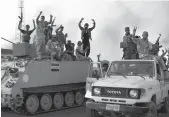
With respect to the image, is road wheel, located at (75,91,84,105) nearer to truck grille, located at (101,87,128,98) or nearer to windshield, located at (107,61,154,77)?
windshield, located at (107,61,154,77)

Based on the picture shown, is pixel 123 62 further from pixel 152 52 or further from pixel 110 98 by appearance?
pixel 152 52

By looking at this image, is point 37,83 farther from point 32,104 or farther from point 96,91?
point 96,91

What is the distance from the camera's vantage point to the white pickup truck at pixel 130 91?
7289mm

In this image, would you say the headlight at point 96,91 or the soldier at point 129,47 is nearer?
the headlight at point 96,91

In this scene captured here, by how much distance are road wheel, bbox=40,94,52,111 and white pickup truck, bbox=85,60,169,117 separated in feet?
11.9

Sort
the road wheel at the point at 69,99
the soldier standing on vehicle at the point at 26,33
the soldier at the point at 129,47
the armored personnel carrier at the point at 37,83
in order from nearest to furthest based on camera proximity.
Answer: the armored personnel carrier at the point at 37,83
the soldier at the point at 129,47
the soldier standing on vehicle at the point at 26,33
the road wheel at the point at 69,99

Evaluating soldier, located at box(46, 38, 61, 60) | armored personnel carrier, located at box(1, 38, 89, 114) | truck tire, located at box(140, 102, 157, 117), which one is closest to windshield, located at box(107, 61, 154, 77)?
truck tire, located at box(140, 102, 157, 117)

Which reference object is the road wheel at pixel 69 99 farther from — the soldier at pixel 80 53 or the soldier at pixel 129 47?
the soldier at pixel 129 47

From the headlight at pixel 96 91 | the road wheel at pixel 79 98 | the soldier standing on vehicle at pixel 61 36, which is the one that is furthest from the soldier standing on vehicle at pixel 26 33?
the headlight at pixel 96 91

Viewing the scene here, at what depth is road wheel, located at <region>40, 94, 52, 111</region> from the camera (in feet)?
37.2

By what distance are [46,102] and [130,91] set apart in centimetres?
502

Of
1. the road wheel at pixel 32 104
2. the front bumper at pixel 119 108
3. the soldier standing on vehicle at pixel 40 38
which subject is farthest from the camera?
the soldier standing on vehicle at pixel 40 38

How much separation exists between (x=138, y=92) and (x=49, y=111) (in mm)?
5177

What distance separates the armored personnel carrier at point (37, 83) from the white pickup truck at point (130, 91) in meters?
3.44
